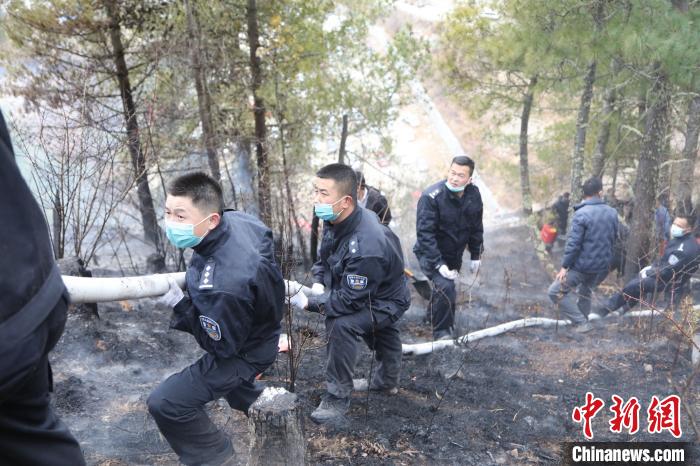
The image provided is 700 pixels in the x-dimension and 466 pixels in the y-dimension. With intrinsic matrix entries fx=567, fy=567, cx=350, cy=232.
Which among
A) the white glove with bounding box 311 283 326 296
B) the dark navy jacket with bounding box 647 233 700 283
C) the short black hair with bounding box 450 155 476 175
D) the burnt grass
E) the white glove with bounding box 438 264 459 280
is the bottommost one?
the burnt grass

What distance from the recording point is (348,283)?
13.3ft

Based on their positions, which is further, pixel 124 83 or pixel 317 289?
pixel 124 83

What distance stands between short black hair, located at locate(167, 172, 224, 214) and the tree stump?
1111mm

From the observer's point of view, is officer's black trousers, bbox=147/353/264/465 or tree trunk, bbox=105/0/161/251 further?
tree trunk, bbox=105/0/161/251

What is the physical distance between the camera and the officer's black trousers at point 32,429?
1.38 metres

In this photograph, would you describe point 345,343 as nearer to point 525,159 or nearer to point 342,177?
point 342,177

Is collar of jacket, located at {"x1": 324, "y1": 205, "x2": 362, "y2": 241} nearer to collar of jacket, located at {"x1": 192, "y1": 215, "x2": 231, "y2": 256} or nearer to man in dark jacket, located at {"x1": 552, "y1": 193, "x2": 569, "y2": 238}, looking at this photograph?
collar of jacket, located at {"x1": 192, "y1": 215, "x2": 231, "y2": 256}

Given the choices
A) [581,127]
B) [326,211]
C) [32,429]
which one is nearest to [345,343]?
[326,211]

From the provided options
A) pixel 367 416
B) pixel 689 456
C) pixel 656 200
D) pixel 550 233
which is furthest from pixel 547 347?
pixel 550 233

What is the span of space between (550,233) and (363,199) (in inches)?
318

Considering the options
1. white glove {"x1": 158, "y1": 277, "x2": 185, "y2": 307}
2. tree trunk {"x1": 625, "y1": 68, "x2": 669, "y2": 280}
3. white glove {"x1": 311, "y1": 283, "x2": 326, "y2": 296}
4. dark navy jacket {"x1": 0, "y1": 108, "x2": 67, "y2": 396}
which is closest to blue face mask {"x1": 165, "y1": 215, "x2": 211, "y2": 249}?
white glove {"x1": 158, "y1": 277, "x2": 185, "y2": 307}

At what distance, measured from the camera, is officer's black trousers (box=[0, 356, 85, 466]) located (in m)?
1.38

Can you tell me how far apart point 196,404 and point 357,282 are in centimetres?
139

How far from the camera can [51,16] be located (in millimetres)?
8430
